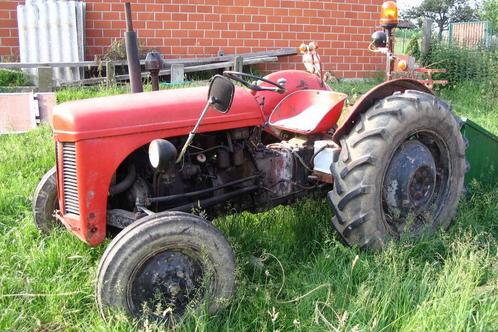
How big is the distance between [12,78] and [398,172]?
7047 mm

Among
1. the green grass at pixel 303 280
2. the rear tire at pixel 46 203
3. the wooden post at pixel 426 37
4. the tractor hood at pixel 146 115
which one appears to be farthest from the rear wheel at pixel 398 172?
the wooden post at pixel 426 37

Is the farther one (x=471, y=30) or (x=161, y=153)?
(x=471, y=30)

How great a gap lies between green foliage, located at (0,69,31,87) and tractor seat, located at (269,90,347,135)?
5960mm

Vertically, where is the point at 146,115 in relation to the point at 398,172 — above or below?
above

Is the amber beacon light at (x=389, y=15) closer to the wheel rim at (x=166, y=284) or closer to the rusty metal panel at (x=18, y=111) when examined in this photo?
the wheel rim at (x=166, y=284)

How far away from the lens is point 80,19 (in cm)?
892

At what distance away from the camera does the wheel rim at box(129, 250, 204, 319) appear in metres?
2.48

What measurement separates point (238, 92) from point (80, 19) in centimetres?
669

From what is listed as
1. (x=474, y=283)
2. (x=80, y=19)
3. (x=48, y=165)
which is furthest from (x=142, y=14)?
(x=474, y=283)

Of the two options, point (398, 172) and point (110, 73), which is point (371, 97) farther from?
point (110, 73)

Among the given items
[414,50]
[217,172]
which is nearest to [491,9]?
[414,50]

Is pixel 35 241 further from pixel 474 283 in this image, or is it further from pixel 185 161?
pixel 474 283

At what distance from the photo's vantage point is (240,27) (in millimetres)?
9914

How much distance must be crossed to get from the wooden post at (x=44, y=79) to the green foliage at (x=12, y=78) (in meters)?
0.69
